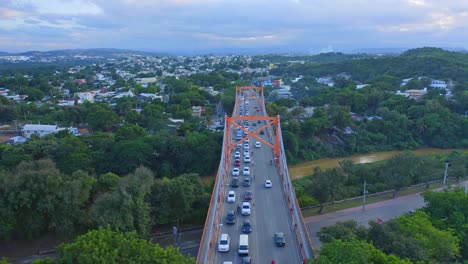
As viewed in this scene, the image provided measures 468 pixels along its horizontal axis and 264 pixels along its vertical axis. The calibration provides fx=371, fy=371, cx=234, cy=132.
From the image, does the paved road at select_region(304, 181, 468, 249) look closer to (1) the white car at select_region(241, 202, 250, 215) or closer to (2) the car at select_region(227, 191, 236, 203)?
(1) the white car at select_region(241, 202, 250, 215)

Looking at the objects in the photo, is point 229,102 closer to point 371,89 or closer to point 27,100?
point 371,89

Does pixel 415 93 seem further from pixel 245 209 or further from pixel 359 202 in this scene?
pixel 245 209

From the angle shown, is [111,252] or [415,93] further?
[415,93]

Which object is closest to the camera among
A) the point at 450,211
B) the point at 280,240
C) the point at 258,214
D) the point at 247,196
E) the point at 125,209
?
the point at 280,240

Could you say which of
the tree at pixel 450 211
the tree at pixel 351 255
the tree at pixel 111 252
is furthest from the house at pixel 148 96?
the tree at pixel 351 255

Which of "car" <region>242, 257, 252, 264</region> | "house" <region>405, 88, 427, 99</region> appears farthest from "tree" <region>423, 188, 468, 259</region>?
"house" <region>405, 88, 427, 99</region>

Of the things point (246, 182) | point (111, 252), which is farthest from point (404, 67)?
A: point (111, 252)

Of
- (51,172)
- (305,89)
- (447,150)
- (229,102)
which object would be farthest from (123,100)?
(447,150)
